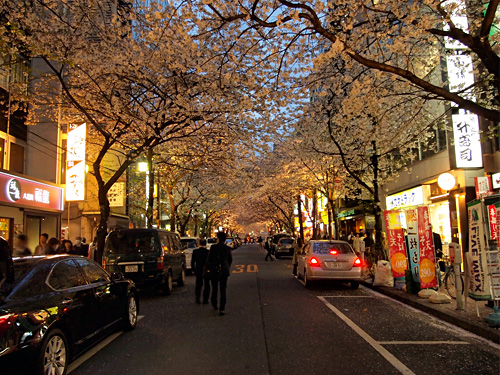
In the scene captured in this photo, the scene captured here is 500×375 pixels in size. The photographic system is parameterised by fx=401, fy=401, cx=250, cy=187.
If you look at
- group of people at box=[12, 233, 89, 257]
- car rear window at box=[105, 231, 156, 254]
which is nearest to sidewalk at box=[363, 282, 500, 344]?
car rear window at box=[105, 231, 156, 254]

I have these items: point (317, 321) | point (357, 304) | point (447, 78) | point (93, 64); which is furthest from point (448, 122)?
point (93, 64)

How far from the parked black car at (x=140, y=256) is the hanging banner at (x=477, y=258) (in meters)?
7.65

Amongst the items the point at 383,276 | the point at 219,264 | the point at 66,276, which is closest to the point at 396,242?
the point at 383,276

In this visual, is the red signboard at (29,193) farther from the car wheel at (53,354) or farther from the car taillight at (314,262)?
the car wheel at (53,354)

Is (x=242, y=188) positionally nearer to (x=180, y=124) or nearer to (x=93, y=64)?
(x=180, y=124)

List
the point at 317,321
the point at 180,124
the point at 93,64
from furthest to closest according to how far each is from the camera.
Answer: the point at 180,124 < the point at 93,64 < the point at 317,321

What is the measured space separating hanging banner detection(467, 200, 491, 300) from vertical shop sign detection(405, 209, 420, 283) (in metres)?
2.55

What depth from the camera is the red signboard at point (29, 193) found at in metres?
14.7

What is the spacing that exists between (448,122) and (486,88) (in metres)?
2.57

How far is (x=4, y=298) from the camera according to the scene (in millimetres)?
4258

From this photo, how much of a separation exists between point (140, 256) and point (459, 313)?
785cm

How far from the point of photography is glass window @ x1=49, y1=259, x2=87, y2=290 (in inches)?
204

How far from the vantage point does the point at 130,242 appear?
1137 centimetres

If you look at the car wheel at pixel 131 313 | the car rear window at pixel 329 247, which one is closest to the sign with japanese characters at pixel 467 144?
the car rear window at pixel 329 247
